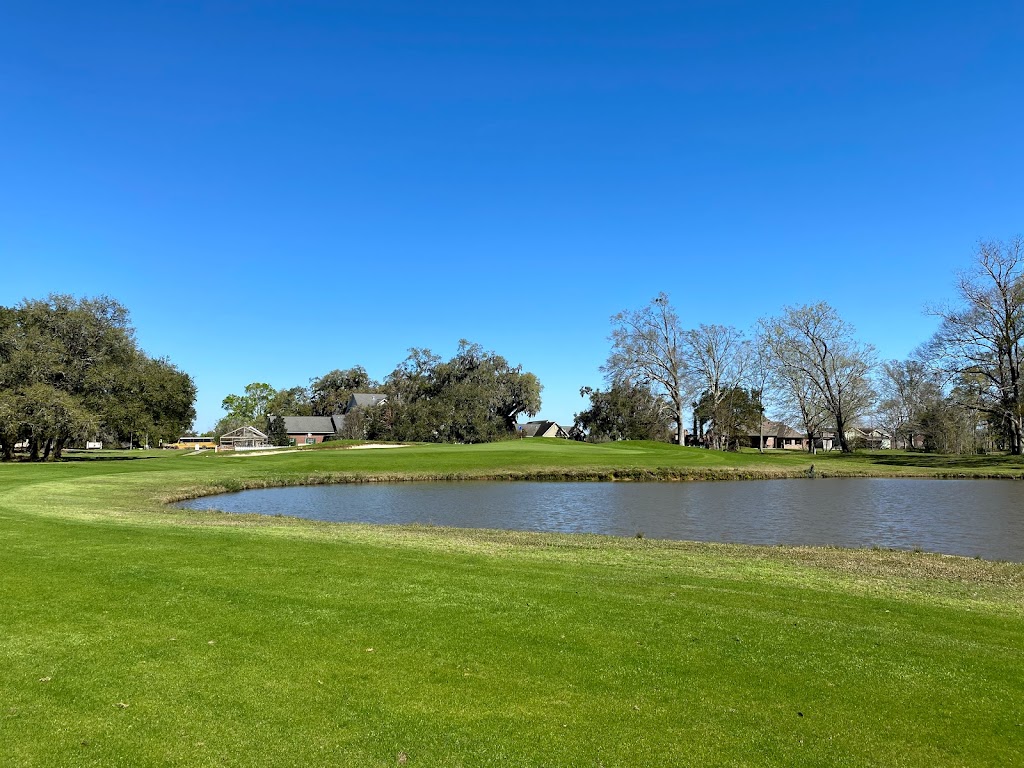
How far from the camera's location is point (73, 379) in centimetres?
4997

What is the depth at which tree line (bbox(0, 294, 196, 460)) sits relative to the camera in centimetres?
4562

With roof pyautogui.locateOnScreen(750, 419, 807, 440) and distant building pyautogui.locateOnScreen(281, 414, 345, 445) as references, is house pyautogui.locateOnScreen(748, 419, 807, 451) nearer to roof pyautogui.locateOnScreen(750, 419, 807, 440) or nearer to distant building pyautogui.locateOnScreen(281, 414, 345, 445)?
roof pyautogui.locateOnScreen(750, 419, 807, 440)

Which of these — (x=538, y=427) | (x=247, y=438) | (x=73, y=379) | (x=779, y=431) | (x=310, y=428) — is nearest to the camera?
(x=73, y=379)

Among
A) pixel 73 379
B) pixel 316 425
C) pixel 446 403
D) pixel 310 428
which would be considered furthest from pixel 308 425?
pixel 73 379

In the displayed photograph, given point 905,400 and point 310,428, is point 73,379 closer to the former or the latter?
point 310,428

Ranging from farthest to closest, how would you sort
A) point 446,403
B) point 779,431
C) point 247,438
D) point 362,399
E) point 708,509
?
point 779,431, point 362,399, point 247,438, point 446,403, point 708,509

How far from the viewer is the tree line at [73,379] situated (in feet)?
150

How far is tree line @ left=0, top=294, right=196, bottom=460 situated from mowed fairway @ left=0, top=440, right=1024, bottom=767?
39939mm

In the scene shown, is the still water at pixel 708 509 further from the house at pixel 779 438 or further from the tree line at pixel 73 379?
the house at pixel 779 438

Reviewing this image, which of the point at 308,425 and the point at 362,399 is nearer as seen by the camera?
the point at 362,399

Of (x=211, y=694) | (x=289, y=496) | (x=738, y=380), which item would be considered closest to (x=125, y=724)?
(x=211, y=694)

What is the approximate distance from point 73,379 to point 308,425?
232ft

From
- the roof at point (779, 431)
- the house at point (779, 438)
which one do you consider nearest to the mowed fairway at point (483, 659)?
the roof at point (779, 431)

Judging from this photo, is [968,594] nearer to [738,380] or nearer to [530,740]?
[530,740]
